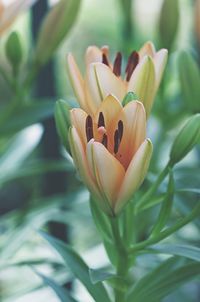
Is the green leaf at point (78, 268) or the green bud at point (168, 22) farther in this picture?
the green bud at point (168, 22)

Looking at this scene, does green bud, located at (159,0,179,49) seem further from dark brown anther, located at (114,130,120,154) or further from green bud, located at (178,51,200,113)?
dark brown anther, located at (114,130,120,154)

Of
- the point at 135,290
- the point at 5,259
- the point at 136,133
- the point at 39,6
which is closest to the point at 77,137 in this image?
the point at 136,133

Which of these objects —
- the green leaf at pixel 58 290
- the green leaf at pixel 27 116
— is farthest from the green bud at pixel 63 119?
the green leaf at pixel 27 116

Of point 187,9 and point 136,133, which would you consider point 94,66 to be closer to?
point 136,133

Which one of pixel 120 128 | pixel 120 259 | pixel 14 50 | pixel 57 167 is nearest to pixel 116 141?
pixel 120 128

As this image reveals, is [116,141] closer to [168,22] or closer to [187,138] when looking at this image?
[187,138]

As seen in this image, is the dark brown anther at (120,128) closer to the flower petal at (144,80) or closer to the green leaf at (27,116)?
the flower petal at (144,80)

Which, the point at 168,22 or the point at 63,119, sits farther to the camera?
the point at 168,22

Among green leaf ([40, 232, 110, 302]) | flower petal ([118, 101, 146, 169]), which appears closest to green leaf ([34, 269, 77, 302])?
green leaf ([40, 232, 110, 302])
